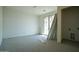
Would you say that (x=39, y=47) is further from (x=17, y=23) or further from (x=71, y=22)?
(x=17, y=23)

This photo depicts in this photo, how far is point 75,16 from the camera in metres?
6.18

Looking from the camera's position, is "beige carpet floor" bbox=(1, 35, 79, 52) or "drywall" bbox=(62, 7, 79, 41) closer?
"beige carpet floor" bbox=(1, 35, 79, 52)

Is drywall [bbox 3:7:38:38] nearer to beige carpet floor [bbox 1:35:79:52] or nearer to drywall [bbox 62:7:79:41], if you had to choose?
beige carpet floor [bbox 1:35:79:52]

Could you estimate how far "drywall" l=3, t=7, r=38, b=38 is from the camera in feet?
23.8

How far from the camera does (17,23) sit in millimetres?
8258

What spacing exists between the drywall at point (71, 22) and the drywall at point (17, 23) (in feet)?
13.3

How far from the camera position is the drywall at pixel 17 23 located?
7260mm

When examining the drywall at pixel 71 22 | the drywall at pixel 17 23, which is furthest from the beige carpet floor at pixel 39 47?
the drywall at pixel 17 23

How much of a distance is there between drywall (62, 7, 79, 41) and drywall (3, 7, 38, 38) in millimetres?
4050

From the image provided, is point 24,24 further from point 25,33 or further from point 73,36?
point 73,36

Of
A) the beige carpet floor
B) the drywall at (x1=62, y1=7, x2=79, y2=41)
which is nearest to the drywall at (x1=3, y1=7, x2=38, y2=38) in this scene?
the beige carpet floor

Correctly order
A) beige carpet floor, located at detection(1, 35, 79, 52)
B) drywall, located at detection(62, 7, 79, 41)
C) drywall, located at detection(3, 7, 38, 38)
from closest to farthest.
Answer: beige carpet floor, located at detection(1, 35, 79, 52) < drywall, located at detection(62, 7, 79, 41) < drywall, located at detection(3, 7, 38, 38)

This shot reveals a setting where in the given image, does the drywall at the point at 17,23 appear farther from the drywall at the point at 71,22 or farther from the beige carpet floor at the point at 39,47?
the drywall at the point at 71,22
